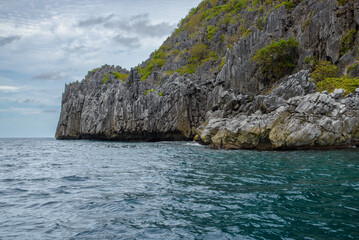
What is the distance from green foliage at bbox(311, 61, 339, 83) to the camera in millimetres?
46125

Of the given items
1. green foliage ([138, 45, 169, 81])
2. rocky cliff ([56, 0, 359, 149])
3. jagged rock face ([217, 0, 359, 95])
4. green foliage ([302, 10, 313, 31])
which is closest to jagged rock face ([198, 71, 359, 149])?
rocky cliff ([56, 0, 359, 149])

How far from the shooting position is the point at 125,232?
8898 millimetres

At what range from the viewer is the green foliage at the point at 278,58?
56.4 m

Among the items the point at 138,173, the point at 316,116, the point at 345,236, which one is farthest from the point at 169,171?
the point at 316,116

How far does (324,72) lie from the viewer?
154 ft

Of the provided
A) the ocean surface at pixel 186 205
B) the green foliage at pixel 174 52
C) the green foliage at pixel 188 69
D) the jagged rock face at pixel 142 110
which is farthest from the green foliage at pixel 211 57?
the ocean surface at pixel 186 205

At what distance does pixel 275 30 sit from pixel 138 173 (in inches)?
2227

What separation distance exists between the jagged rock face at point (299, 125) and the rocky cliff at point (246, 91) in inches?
4.7

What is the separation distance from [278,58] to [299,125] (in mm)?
29608

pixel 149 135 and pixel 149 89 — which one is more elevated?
pixel 149 89

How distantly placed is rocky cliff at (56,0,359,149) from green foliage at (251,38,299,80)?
0.71ft

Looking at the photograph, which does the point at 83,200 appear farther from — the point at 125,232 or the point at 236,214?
the point at 236,214

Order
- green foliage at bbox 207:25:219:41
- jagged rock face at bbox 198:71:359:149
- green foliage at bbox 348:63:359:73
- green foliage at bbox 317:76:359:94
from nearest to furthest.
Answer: jagged rock face at bbox 198:71:359:149, green foliage at bbox 317:76:359:94, green foliage at bbox 348:63:359:73, green foliage at bbox 207:25:219:41

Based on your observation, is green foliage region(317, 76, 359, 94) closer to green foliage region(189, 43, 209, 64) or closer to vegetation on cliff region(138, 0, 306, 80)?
vegetation on cliff region(138, 0, 306, 80)
